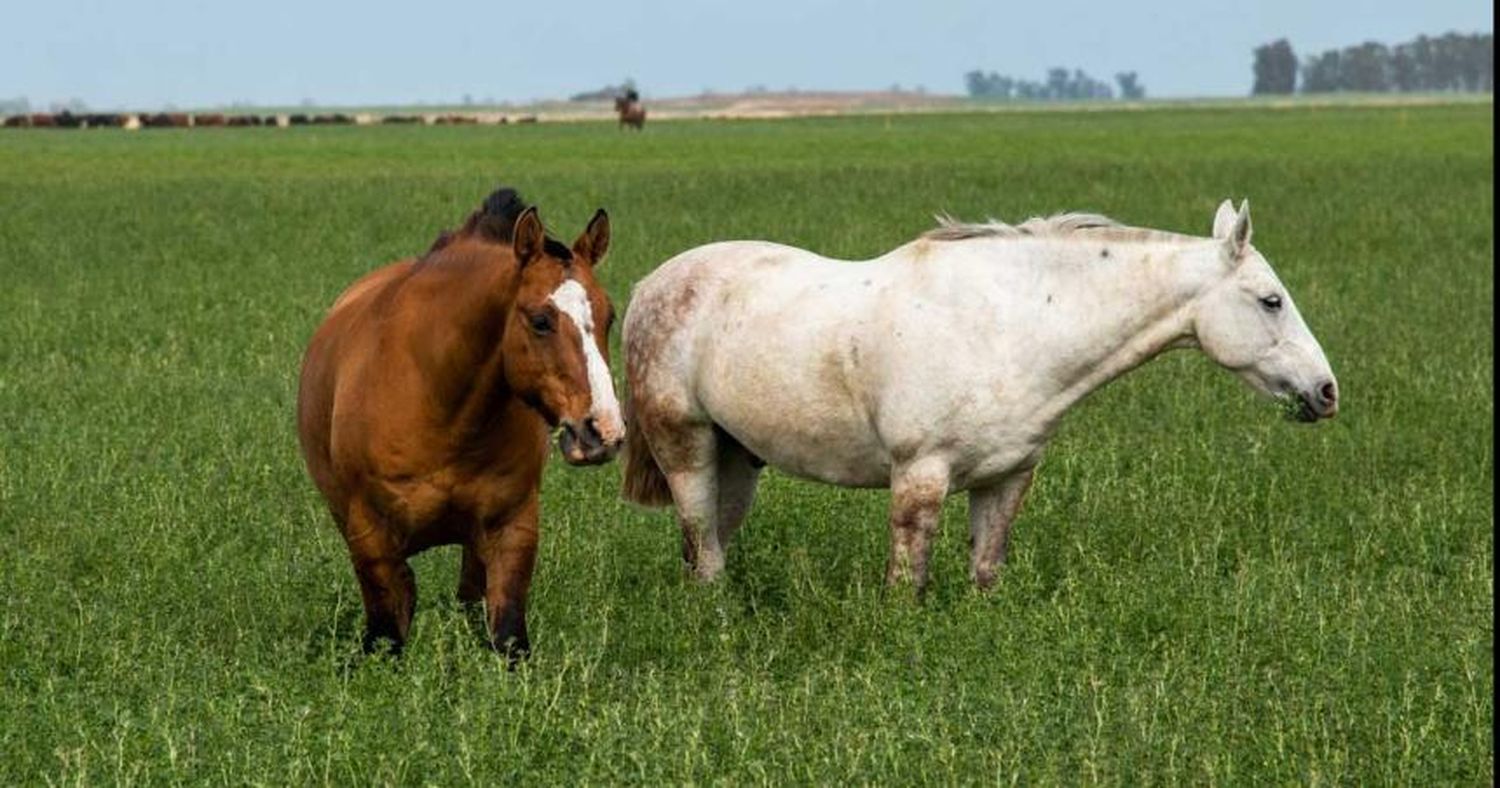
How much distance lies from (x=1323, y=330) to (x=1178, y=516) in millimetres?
8817

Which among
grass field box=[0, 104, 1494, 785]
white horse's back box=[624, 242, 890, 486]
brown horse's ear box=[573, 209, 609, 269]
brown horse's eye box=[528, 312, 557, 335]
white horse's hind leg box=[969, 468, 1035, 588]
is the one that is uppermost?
brown horse's ear box=[573, 209, 609, 269]

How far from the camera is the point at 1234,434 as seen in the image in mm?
13453

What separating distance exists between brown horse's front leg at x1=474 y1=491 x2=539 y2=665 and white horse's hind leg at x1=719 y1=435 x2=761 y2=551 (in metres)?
2.20

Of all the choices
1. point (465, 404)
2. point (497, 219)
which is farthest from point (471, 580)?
point (497, 219)

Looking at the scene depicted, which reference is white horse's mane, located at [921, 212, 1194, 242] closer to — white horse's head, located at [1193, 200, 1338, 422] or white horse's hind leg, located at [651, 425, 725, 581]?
white horse's head, located at [1193, 200, 1338, 422]

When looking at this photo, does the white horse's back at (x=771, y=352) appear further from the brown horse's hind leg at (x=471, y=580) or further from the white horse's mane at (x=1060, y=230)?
the brown horse's hind leg at (x=471, y=580)

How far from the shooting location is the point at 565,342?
6.86 metres

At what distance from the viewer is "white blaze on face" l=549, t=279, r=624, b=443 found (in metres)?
6.69

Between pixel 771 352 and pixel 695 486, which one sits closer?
pixel 771 352

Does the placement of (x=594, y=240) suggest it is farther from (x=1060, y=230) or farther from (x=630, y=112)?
(x=630, y=112)

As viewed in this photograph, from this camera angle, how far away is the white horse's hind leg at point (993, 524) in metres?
8.75

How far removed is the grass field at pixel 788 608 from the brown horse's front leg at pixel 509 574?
215 mm

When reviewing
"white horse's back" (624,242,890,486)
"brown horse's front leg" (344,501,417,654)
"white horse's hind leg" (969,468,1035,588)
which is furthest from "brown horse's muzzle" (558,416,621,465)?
"white horse's hind leg" (969,468,1035,588)

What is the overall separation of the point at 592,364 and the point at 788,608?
274cm
